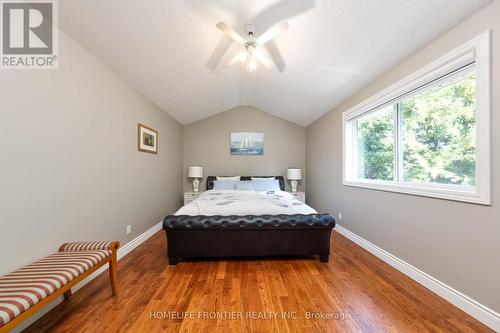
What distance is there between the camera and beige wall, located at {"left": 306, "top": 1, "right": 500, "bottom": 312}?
153 centimetres

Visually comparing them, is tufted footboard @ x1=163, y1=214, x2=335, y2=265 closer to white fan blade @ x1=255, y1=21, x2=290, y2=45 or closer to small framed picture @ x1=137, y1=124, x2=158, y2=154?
small framed picture @ x1=137, y1=124, x2=158, y2=154

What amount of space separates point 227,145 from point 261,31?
128 inches

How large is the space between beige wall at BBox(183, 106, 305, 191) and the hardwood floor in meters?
2.97

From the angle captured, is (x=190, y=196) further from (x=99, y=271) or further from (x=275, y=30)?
(x=275, y=30)

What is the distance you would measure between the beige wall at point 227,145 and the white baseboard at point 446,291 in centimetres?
301

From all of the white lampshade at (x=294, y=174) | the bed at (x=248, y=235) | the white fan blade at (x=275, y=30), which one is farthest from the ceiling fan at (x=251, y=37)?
the white lampshade at (x=294, y=174)

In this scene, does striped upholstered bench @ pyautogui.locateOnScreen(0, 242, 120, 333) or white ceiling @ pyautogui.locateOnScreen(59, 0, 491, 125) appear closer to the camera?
striped upholstered bench @ pyautogui.locateOnScreen(0, 242, 120, 333)

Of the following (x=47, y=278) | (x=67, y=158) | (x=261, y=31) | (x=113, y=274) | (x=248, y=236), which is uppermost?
(x=261, y=31)

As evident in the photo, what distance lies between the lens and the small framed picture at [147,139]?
323cm

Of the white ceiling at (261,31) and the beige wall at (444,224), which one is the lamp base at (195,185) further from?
the beige wall at (444,224)

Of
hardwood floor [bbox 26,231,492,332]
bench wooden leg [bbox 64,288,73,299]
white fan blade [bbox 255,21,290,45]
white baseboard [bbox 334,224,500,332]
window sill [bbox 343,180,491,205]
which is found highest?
white fan blade [bbox 255,21,290,45]

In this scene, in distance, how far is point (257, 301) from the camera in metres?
1.83

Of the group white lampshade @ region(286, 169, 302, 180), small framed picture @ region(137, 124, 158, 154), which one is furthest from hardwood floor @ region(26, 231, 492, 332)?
white lampshade @ region(286, 169, 302, 180)

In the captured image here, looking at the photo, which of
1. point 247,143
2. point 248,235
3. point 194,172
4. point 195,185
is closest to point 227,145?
point 247,143
